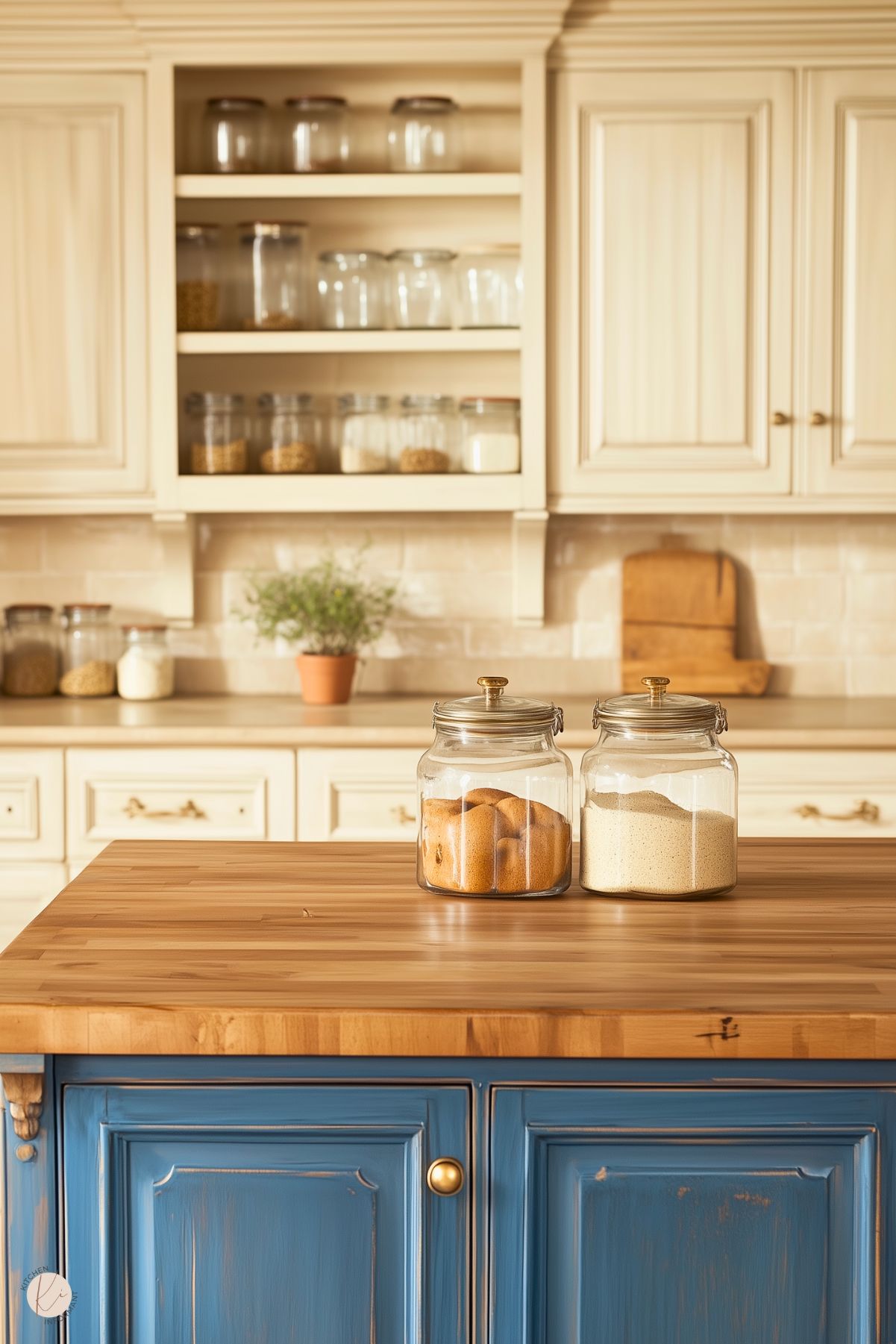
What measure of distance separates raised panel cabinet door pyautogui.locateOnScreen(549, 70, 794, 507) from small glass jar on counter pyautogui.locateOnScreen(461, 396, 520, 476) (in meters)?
0.10

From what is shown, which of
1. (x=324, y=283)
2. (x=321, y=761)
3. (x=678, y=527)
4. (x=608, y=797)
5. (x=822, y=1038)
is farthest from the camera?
(x=678, y=527)

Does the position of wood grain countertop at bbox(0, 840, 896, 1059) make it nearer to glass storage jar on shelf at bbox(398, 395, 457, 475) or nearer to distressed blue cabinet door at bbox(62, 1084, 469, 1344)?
distressed blue cabinet door at bbox(62, 1084, 469, 1344)

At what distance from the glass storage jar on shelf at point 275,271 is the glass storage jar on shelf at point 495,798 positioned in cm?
202

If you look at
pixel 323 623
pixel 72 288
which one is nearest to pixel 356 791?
pixel 323 623

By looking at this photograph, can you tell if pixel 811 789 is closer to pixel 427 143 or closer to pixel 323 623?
pixel 323 623

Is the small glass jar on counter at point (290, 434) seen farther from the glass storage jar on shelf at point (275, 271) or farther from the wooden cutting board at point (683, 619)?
the wooden cutting board at point (683, 619)

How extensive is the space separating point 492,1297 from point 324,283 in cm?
261

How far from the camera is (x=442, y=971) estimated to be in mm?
1297

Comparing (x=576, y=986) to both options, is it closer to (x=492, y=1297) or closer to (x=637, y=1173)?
(x=637, y=1173)

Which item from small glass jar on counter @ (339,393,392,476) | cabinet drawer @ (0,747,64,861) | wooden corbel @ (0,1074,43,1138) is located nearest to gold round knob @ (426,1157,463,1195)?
wooden corbel @ (0,1074,43,1138)

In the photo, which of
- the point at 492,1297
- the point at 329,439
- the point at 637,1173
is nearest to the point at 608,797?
the point at 637,1173

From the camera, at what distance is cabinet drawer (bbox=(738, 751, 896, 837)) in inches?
118

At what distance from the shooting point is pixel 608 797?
1514mm

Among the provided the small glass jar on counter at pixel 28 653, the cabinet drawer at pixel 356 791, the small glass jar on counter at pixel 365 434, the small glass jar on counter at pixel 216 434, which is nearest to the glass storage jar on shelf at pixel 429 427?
the small glass jar on counter at pixel 365 434
